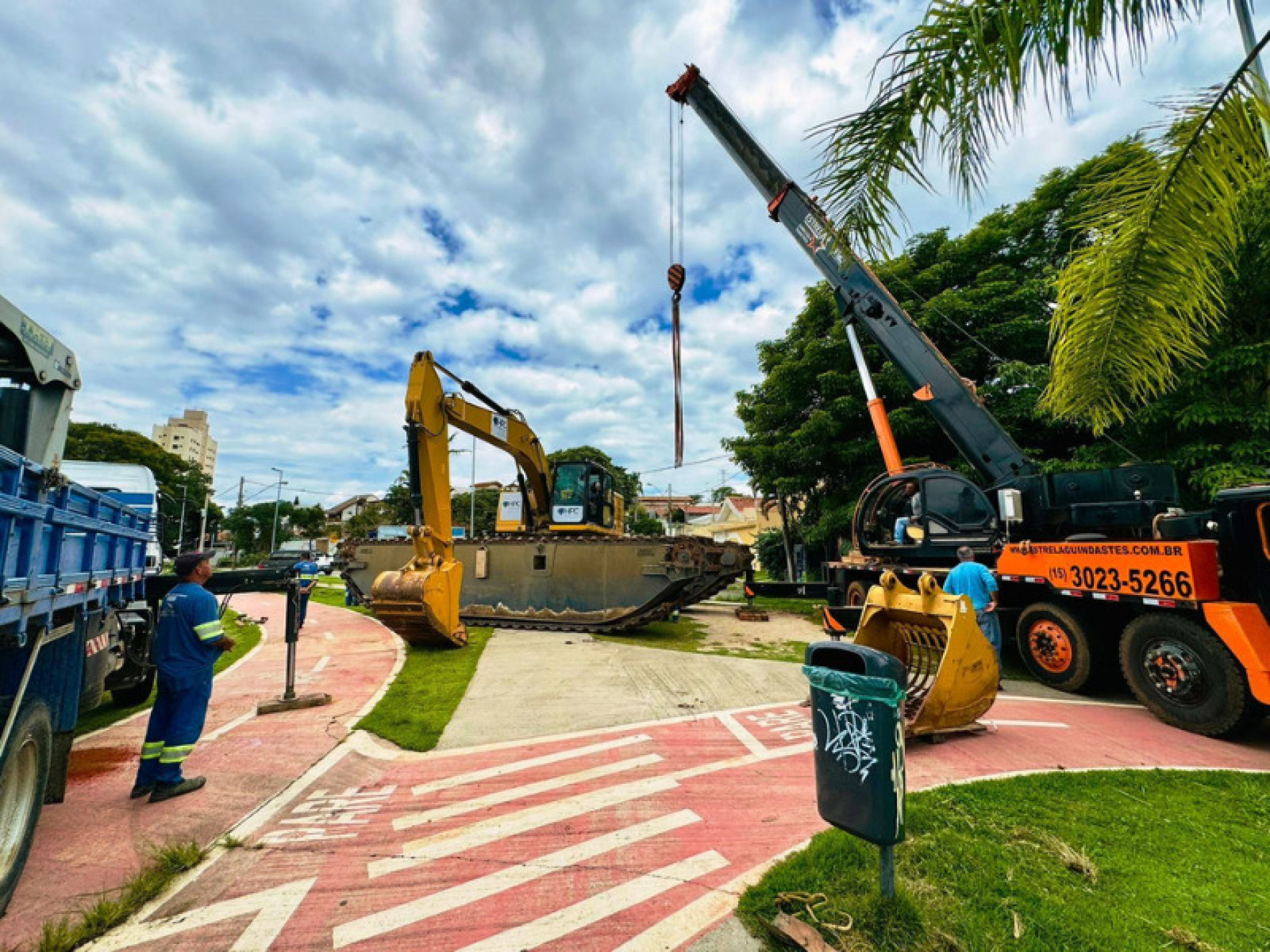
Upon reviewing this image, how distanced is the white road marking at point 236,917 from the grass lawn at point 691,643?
661 centimetres

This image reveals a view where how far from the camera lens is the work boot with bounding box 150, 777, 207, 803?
12.3 ft

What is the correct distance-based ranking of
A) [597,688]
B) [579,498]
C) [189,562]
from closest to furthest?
[189,562] < [597,688] < [579,498]

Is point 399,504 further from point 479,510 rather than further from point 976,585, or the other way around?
point 976,585

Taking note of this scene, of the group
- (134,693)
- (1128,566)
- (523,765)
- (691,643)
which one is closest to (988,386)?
(1128,566)

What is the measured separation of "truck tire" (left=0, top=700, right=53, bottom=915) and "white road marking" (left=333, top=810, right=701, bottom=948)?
1.63 m

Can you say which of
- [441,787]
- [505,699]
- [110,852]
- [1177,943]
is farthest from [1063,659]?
[110,852]

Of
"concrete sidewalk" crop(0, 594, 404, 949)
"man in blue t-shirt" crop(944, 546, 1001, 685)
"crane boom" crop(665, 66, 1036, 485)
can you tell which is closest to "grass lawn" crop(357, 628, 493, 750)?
"concrete sidewalk" crop(0, 594, 404, 949)

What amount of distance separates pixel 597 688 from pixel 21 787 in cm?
470

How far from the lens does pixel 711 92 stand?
1069 centimetres

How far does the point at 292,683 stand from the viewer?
6.00 metres

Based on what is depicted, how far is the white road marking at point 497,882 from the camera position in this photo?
2461mm

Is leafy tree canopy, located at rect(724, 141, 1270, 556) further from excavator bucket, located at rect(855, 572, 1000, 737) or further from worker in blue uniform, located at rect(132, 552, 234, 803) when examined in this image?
worker in blue uniform, located at rect(132, 552, 234, 803)

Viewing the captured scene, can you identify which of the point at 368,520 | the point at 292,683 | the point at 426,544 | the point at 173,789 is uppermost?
the point at 368,520

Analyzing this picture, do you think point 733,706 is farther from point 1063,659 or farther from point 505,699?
point 1063,659
